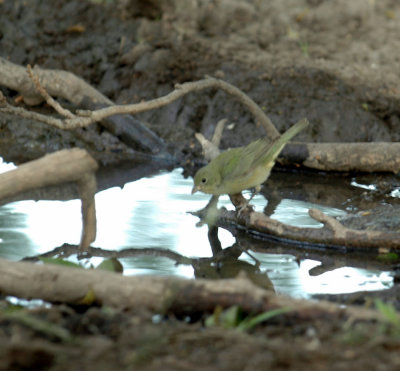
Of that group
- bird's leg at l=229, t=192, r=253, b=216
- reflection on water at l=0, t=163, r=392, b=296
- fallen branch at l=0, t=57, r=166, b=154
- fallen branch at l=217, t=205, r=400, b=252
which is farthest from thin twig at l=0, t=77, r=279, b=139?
fallen branch at l=0, t=57, r=166, b=154

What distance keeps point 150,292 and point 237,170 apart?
2.47m

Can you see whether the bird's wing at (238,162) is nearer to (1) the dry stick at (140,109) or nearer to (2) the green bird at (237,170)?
(2) the green bird at (237,170)

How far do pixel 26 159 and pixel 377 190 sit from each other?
3374 millimetres

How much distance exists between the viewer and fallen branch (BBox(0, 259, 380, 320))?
2.89 m

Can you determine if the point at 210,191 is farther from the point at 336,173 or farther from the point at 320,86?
the point at 320,86

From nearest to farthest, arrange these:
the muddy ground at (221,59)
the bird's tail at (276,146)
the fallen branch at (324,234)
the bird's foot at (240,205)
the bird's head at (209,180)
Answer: the fallen branch at (324,234), the bird's foot at (240,205), the bird's head at (209,180), the bird's tail at (276,146), the muddy ground at (221,59)

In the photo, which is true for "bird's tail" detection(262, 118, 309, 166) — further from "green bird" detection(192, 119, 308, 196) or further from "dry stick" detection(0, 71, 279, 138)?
"dry stick" detection(0, 71, 279, 138)

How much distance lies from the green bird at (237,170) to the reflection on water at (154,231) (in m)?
0.31

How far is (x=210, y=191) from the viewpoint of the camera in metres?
5.48

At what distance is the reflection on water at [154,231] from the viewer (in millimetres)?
4453

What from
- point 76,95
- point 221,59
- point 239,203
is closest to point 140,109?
point 239,203

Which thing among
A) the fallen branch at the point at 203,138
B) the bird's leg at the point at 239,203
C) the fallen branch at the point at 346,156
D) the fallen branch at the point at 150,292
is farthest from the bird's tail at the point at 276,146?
the fallen branch at the point at 150,292

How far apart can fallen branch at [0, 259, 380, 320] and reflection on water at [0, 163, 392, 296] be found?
4.04 feet

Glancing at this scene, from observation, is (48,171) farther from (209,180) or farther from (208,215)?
(208,215)
